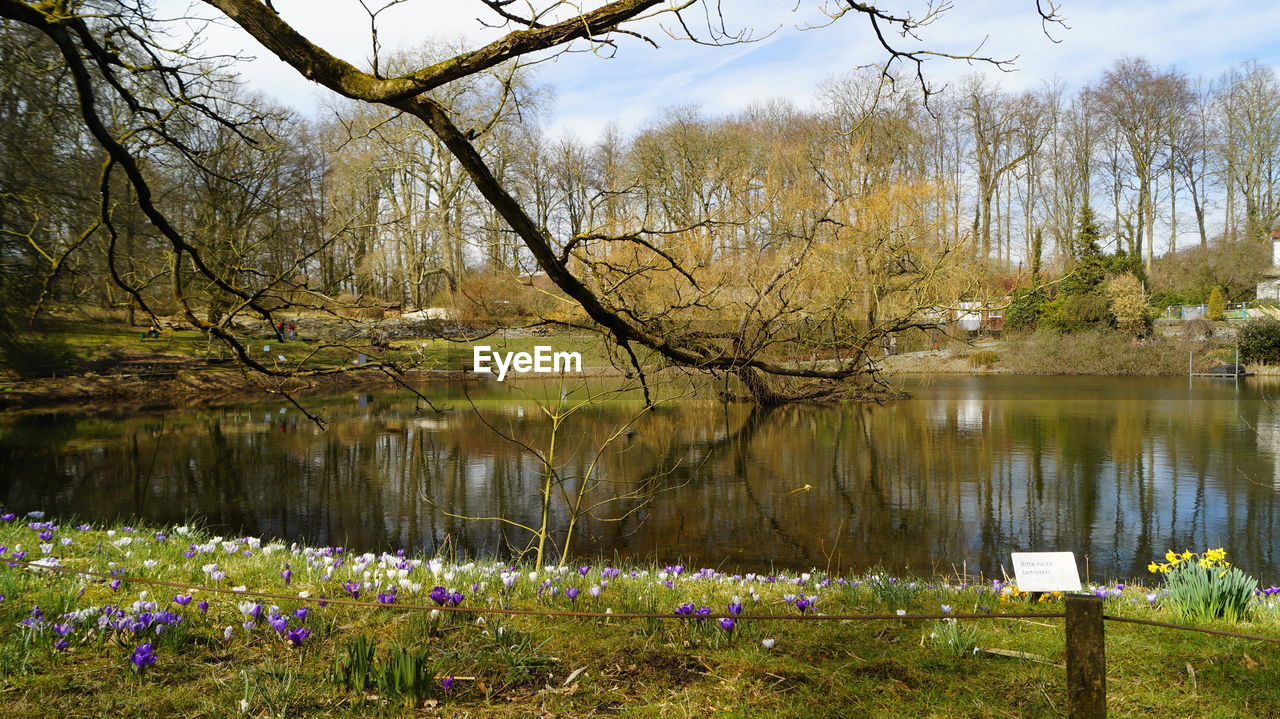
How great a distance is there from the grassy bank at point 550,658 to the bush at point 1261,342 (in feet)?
92.5

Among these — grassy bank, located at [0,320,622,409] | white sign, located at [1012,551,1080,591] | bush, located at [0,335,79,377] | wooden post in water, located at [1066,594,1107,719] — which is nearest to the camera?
wooden post in water, located at [1066,594,1107,719]

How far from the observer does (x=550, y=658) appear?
107 inches

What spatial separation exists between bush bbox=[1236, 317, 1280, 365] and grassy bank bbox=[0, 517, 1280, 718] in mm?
28186

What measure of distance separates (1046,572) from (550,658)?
2.12 metres

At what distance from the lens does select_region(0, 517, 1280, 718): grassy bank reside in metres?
2.37

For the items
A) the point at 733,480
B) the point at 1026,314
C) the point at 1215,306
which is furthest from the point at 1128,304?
the point at 733,480

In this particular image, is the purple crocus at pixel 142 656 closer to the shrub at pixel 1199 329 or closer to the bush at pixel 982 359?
the bush at pixel 982 359

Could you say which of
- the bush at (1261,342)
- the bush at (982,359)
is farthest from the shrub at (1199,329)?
the bush at (982,359)

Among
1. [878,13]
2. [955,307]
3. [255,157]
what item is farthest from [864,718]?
[255,157]

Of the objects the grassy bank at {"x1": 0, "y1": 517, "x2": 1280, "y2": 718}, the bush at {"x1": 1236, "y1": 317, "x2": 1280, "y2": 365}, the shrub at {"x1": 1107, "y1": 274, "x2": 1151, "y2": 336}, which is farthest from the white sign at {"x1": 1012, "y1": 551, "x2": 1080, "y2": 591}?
the shrub at {"x1": 1107, "y1": 274, "x2": 1151, "y2": 336}

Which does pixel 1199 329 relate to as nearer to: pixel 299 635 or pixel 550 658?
pixel 550 658

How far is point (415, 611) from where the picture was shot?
3012 millimetres

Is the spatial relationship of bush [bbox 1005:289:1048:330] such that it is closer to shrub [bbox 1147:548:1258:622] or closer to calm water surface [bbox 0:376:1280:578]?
calm water surface [bbox 0:376:1280:578]

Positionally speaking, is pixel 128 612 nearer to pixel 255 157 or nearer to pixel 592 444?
pixel 592 444
